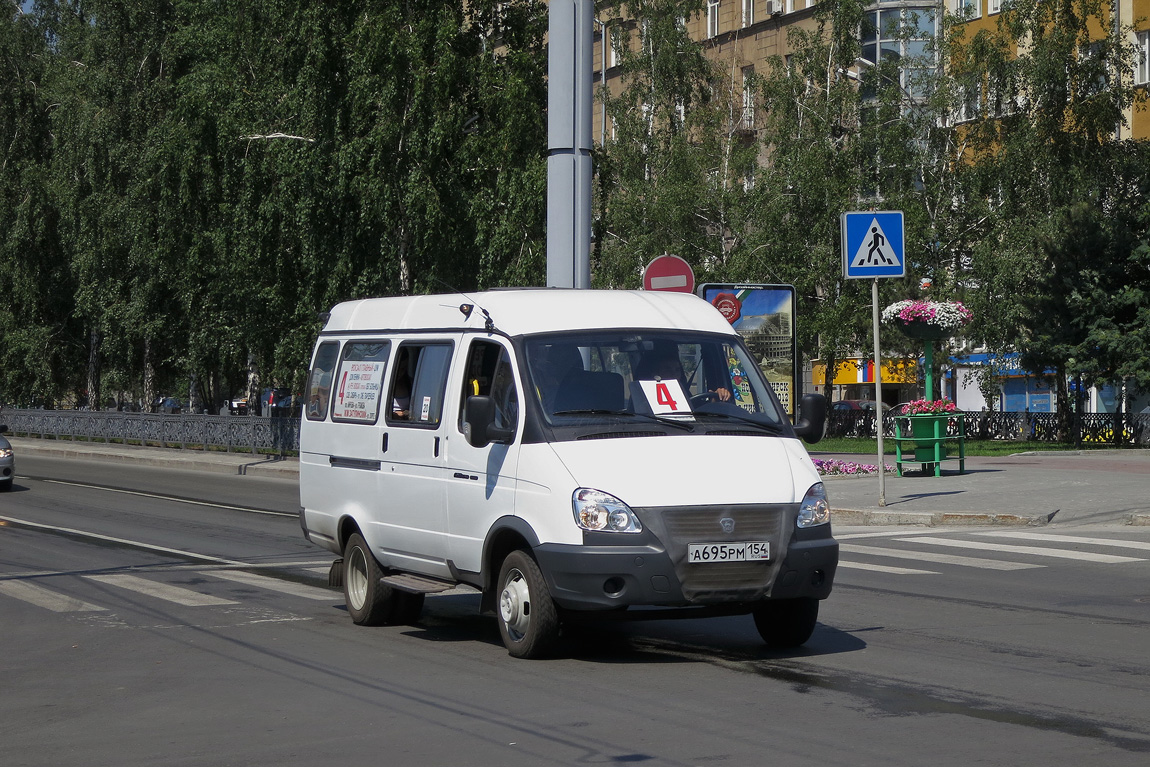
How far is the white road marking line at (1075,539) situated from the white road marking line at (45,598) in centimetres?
954

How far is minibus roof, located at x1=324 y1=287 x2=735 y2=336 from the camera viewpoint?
890 cm

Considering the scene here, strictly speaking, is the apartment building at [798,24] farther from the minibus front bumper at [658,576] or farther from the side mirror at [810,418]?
the minibus front bumper at [658,576]

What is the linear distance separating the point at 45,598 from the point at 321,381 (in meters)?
3.05

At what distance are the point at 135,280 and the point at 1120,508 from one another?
3844cm

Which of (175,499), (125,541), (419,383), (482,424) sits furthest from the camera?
(175,499)

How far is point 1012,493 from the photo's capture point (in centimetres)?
1962

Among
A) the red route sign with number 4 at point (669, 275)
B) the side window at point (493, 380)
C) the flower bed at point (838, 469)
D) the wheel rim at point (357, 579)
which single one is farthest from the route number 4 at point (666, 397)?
the flower bed at point (838, 469)

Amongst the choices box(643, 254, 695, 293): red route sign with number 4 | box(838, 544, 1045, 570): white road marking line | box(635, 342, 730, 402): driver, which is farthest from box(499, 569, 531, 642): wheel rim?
box(643, 254, 695, 293): red route sign with number 4

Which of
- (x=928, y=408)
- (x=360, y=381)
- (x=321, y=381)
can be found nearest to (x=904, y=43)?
(x=928, y=408)

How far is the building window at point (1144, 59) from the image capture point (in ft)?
153

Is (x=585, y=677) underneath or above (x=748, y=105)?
underneath

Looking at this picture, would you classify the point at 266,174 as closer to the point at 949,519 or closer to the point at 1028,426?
the point at 949,519

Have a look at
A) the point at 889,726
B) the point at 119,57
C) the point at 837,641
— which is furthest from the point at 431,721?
the point at 119,57

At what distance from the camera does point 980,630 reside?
9.30 meters
